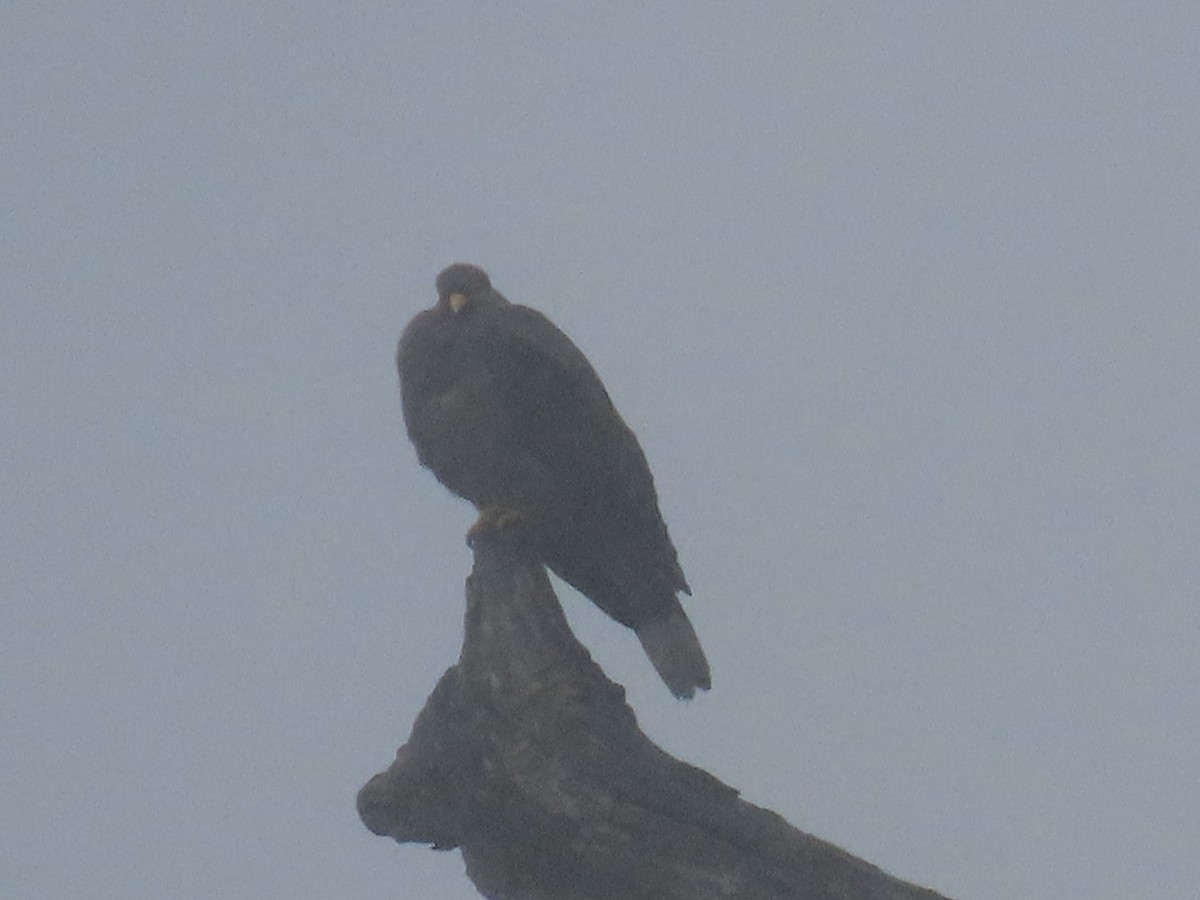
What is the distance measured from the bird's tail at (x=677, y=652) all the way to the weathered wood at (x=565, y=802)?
2.22 meters

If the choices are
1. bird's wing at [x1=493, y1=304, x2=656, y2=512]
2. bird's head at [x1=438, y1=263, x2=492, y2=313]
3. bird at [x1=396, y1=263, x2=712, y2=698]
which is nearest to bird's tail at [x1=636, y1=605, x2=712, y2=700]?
bird at [x1=396, y1=263, x2=712, y2=698]

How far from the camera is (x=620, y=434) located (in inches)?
290

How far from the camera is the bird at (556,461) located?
7215mm

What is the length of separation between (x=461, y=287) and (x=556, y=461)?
127 cm

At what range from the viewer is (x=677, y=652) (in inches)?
273

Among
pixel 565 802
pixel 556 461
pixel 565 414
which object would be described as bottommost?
pixel 565 802

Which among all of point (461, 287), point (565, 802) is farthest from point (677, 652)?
point (565, 802)

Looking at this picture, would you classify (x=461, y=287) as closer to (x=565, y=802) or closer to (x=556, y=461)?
(x=556, y=461)

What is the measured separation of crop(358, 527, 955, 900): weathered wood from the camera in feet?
12.4

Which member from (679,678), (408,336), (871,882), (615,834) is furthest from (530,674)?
(408,336)

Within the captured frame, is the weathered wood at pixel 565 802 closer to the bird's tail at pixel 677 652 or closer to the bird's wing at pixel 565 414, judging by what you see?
the bird's tail at pixel 677 652

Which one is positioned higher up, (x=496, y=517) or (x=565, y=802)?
(x=496, y=517)

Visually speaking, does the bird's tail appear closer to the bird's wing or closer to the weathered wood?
the bird's wing

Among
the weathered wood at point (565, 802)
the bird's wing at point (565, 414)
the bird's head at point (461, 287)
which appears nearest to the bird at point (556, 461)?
the bird's wing at point (565, 414)
